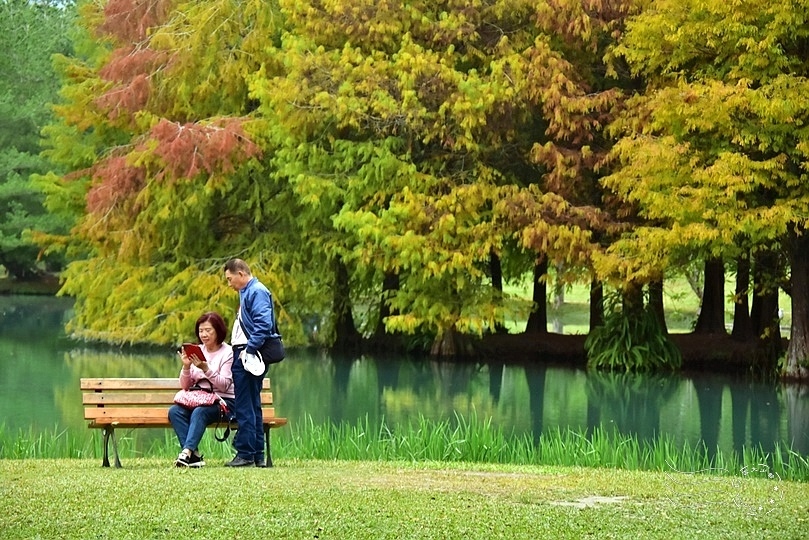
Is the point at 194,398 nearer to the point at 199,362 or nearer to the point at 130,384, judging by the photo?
the point at 199,362

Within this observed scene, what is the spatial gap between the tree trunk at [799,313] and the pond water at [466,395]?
72 centimetres

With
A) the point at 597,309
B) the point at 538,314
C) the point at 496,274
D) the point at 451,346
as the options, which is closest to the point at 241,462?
the point at 451,346

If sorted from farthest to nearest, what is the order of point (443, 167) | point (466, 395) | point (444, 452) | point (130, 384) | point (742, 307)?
point (742, 307) < point (443, 167) < point (466, 395) < point (444, 452) < point (130, 384)

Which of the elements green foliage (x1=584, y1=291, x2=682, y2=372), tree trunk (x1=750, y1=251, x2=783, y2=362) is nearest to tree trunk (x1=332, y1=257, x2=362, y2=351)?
green foliage (x1=584, y1=291, x2=682, y2=372)

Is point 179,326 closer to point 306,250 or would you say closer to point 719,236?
point 306,250

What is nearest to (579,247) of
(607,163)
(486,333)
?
(607,163)

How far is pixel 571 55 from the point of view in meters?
26.0

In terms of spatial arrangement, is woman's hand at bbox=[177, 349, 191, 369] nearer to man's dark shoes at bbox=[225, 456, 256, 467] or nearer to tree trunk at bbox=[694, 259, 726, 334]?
man's dark shoes at bbox=[225, 456, 256, 467]

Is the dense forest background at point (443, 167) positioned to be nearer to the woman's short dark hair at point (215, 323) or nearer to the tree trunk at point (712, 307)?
the tree trunk at point (712, 307)

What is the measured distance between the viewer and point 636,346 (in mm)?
26312

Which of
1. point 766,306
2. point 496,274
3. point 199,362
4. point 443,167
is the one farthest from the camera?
point 496,274

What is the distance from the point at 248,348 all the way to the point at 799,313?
16.7m

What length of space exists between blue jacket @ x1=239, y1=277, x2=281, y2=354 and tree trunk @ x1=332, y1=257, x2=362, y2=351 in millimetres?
19483

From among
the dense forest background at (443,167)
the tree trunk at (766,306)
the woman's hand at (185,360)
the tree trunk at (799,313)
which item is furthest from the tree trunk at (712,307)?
the woman's hand at (185,360)
